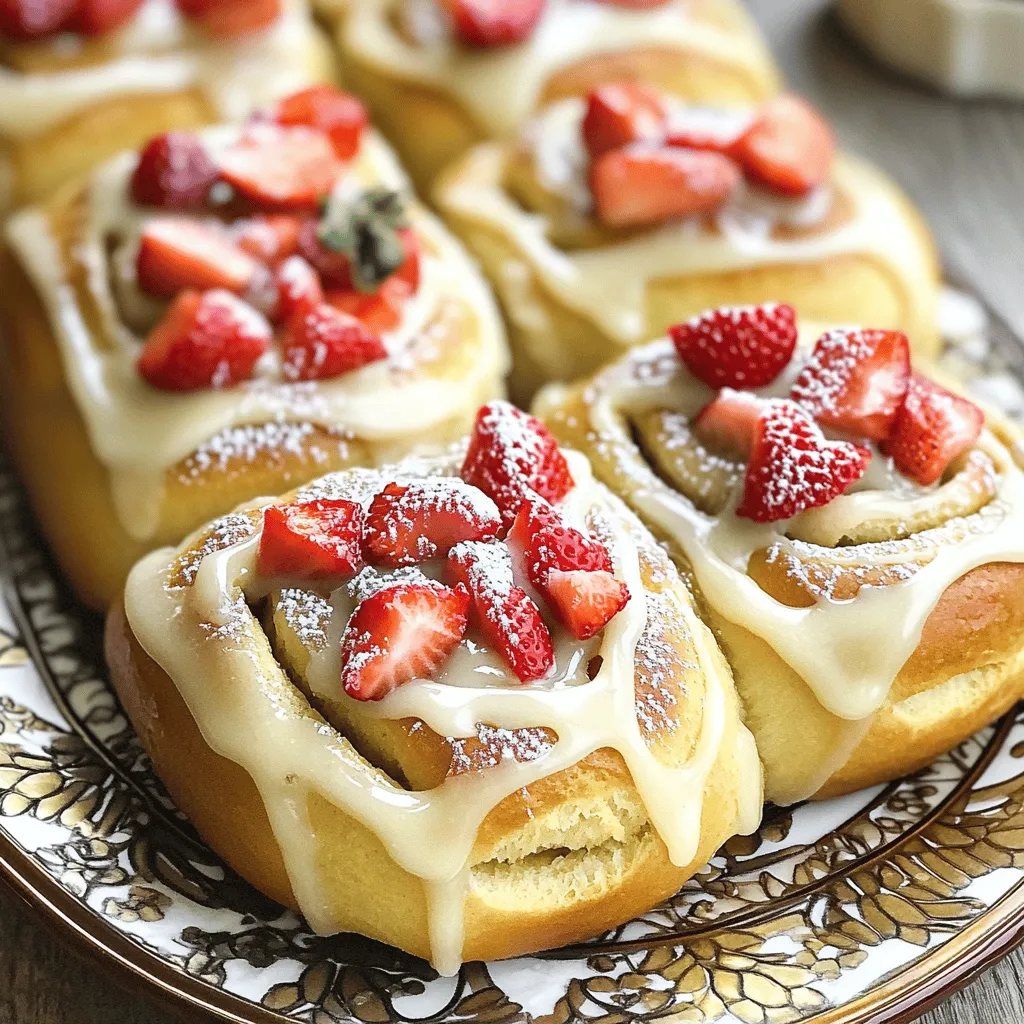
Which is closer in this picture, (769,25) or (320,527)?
(320,527)

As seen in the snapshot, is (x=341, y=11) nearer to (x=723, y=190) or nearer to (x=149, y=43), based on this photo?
(x=149, y=43)

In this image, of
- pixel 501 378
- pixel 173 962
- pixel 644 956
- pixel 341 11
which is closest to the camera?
pixel 173 962

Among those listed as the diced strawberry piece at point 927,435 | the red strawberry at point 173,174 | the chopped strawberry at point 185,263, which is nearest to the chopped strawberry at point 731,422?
the diced strawberry piece at point 927,435

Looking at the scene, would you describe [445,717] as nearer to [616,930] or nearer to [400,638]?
[400,638]

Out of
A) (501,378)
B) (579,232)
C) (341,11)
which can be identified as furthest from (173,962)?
(341,11)

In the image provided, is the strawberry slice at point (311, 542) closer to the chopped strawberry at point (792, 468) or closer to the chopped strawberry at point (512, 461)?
the chopped strawberry at point (512, 461)
